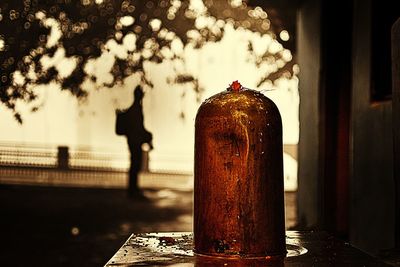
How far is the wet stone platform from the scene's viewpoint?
8.46 feet

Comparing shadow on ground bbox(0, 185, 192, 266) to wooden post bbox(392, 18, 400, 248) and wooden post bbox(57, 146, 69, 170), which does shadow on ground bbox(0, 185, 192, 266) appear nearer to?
wooden post bbox(57, 146, 69, 170)

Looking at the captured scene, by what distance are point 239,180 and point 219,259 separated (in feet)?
1.17

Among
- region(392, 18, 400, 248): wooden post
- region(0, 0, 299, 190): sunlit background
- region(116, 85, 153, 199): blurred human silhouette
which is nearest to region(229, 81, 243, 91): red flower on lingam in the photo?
region(392, 18, 400, 248): wooden post

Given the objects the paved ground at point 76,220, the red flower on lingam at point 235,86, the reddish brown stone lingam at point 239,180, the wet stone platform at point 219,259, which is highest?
the red flower on lingam at point 235,86

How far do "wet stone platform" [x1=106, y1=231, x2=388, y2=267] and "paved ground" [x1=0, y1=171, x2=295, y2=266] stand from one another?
5363 millimetres

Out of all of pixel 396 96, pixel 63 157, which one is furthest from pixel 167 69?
pixel 63 157

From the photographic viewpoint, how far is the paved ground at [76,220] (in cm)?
913

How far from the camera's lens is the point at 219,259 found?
2660mm

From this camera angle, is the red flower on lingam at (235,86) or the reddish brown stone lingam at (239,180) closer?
the reddish brown stone lingam at (239,180)

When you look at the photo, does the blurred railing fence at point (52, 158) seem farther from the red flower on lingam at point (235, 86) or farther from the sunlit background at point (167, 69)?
the red flower on lingam at point (235, 86)

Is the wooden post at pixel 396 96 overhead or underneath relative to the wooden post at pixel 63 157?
overhead

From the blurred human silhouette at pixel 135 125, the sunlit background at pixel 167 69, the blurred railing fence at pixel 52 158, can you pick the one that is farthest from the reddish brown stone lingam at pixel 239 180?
the blurred railing fence at pixel 52 158

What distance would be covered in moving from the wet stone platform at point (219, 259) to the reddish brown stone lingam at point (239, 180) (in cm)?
9

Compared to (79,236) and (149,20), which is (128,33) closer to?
(149,20)
